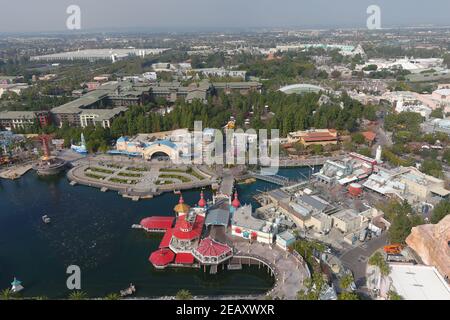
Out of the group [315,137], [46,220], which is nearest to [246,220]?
[46,220]

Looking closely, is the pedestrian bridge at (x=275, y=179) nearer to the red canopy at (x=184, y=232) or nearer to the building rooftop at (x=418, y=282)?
the red canopy at (x=184, y=232)

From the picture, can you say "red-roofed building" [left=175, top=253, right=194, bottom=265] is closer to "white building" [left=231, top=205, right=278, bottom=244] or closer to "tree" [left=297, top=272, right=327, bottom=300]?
"white building" [left=231, top=205, right=278, bottom=244]

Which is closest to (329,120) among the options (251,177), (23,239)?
(251,177)

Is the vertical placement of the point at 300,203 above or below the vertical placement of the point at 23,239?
above

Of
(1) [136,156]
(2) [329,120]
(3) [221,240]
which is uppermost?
(2) [329,120]

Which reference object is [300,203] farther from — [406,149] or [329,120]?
[329,120]

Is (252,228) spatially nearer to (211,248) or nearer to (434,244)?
(211,248)

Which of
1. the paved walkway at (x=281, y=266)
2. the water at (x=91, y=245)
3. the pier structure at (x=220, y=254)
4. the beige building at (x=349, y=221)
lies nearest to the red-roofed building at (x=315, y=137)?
the water at (x=91, y=245)
